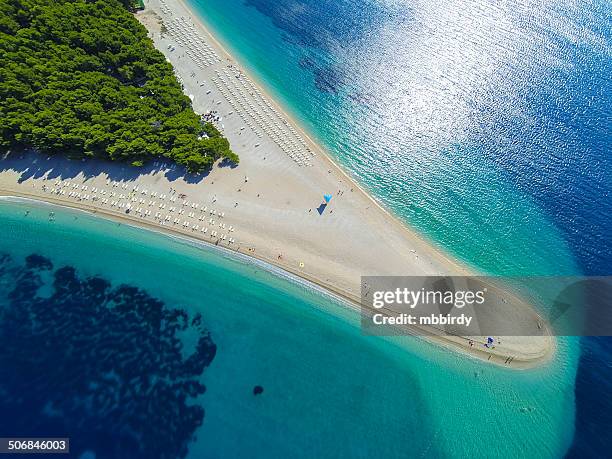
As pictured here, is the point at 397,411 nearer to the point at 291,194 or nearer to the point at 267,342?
the point at 267,342

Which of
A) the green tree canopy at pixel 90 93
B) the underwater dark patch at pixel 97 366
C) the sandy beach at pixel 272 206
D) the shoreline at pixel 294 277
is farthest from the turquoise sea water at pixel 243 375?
the green tree canopy at pixel 90 93

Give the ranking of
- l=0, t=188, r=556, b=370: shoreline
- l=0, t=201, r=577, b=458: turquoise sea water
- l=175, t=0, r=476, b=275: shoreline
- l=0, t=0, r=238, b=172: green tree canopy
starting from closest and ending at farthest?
l=0, t=201, r=577, b=458: turquoise sea water
l=0, t=188, r=556, b=370: shoreline
l=175, t=0, r=476, b=275: shoreline
l=0, t=0, r=238, b=172: green tree canopy

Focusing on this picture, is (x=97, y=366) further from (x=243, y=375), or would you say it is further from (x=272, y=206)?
(x=272, y=206)

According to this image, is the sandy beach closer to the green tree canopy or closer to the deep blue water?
the green tree canopy

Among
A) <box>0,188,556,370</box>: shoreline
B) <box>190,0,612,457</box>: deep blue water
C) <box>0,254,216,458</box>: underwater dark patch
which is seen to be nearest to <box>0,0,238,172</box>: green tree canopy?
<box>0,188,556,370</box>: shoreline

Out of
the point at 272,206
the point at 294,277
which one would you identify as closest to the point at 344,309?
the point at 294,277

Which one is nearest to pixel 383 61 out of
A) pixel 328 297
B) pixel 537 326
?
pixel 328 297

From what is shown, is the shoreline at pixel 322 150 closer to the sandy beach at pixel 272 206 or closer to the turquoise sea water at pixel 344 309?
the sandy beach at pixel 272 206

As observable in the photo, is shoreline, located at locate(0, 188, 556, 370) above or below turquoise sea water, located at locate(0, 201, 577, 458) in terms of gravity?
above
